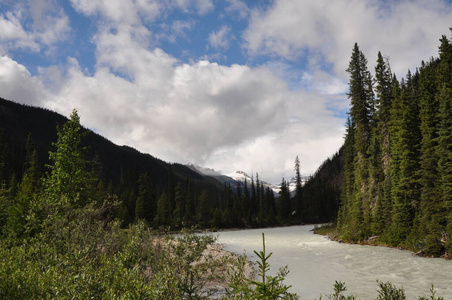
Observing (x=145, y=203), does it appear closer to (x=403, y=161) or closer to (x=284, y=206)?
(x=284, y=206)

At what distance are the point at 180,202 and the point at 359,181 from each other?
62.6 m

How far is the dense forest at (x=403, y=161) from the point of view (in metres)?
27.2

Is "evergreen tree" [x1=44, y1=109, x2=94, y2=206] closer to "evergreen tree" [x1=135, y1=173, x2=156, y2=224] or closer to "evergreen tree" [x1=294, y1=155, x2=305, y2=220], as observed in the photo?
"evergreen tree" [x1=135, y1=173, x2=156, y2=224]

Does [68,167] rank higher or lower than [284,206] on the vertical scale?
higher

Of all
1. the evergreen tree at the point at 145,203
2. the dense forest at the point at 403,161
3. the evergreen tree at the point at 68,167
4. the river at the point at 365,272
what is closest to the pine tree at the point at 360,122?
the dense forest at the point at 403,161

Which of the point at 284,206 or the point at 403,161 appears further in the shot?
the point at 284,206

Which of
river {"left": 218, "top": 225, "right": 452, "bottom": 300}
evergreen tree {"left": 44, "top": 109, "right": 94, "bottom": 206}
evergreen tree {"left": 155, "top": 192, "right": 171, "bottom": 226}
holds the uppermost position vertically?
evergreen tree {"left": 44, "top": 109, "right": 94, "bottom": 206}

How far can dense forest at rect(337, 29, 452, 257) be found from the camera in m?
27.2

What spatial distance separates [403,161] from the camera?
33.7m

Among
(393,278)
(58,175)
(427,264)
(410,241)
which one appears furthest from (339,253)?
(58,175)

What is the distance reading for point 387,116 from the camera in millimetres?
40406

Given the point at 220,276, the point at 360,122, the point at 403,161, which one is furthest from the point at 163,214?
the point at 220,276

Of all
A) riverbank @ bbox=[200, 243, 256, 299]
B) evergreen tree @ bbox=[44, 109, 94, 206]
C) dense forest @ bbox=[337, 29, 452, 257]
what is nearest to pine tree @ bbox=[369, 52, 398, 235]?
dense forest @ bbox=[337, 29, 452, 257]

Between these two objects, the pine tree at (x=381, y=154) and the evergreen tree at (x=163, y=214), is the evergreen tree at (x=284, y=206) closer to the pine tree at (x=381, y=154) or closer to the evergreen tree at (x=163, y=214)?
the evergreen tree at (x=163, y=214)
